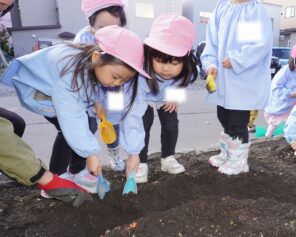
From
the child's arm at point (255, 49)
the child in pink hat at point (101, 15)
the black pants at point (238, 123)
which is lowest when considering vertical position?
the black pants at point (238, 123)

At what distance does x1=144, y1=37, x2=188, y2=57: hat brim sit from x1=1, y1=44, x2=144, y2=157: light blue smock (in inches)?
14.0

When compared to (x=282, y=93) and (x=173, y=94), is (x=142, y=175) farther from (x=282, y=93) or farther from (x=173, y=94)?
(x=282, y=93)

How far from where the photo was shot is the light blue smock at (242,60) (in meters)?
2.16

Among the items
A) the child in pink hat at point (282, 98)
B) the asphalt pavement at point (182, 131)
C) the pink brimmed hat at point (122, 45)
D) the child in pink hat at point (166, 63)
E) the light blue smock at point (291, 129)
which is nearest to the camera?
the pink brimmed hat at point (122, 45)

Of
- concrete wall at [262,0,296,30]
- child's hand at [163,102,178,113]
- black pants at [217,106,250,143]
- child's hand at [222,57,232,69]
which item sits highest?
child's hand at [222,57,232,69]

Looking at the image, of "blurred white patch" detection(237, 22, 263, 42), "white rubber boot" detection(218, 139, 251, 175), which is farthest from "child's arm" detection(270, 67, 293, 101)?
"blurred white patch" detection(237, 22, 263, 42)

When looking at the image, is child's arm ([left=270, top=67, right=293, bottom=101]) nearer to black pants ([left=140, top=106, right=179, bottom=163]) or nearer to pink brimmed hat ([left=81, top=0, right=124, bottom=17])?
black pants ([left=140, top=106, right=179, bottom=163])

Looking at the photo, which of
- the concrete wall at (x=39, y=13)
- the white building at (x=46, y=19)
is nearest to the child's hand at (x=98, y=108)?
the white building at (x=46, y=19)

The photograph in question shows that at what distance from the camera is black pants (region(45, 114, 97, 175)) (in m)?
2.12

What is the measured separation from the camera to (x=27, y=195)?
7.14 ft

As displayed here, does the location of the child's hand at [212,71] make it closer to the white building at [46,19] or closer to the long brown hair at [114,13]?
the long brown hair at [114,13]

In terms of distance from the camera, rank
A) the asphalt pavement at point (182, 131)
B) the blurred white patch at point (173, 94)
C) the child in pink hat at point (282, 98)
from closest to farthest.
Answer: the blurred white patch at point (173, 94), the asphalt pavement at point (182, 131), the child in pink hat at point (282, 98)

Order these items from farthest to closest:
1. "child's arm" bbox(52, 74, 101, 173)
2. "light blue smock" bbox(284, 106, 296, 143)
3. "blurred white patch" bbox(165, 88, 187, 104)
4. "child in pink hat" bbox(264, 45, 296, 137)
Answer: "child in pink hat" bbox(264, 45, 296, 137), "light blue smock" bbox(284, 106, 296, 143), "blurred white patch" bbox(165, 88, 187, 104), "child's arm" bbox(52, 74, 101, 173)

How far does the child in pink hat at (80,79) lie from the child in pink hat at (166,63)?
144 mm
